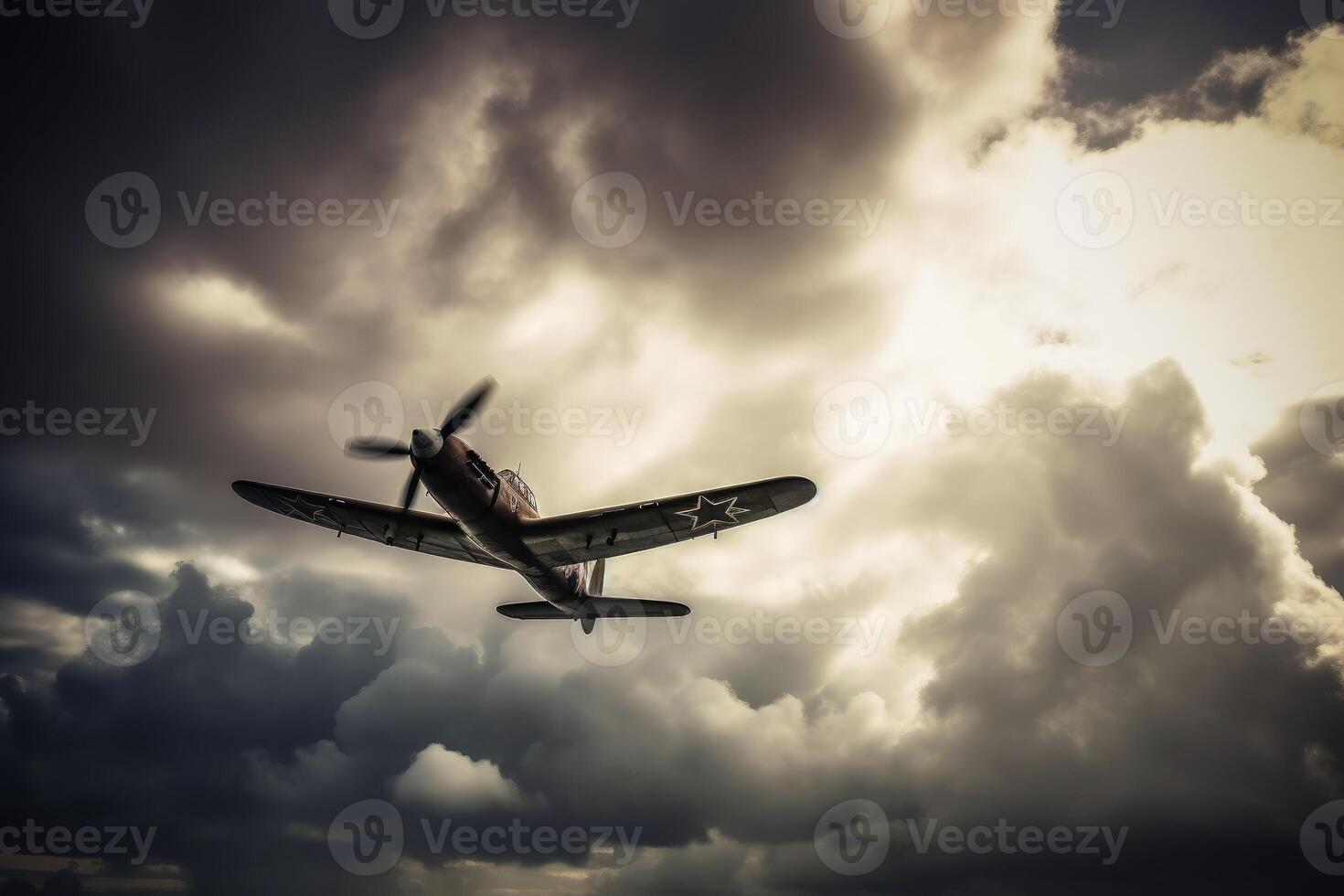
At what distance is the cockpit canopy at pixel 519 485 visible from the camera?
27469mm

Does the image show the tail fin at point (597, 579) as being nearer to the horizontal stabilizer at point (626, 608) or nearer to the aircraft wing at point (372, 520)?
the horizontal stabilizer at point (626, 608)

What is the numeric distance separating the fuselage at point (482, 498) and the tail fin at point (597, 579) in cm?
491

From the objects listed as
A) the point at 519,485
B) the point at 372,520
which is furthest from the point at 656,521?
the point at 372,520

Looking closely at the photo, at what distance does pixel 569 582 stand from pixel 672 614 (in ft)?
17.6

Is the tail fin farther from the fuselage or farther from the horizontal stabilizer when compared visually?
the fuselage

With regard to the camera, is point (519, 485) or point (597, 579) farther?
point (597, 579)

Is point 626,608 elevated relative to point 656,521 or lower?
lower

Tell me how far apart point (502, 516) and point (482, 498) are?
1404 millimetres

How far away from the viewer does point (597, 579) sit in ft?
123

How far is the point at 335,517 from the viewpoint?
100 feet

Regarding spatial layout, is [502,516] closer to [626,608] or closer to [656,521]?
[656,521]

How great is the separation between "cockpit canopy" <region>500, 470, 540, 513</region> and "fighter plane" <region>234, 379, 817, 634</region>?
0.04 m

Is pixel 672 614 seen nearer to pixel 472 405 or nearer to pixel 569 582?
pixel 569 582

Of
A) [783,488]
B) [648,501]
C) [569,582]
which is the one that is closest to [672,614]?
[569,582]
